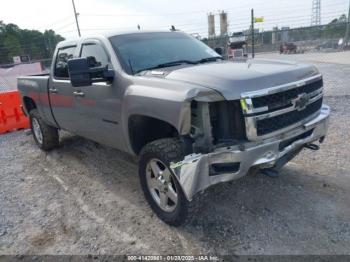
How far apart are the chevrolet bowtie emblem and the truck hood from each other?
177mm

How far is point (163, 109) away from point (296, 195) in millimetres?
1942

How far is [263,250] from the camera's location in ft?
9.78

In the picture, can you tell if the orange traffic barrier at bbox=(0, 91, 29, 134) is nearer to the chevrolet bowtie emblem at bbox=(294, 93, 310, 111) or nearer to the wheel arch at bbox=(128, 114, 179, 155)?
the wheel arch at bbox=(128, 114, 179, 155)

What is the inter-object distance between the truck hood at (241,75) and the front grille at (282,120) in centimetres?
31

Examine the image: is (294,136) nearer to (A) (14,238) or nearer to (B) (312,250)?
(B) (312,250)

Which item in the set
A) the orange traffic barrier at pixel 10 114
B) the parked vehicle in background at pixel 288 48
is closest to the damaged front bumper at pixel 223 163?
the orange traffic barrier at pixel 10 114

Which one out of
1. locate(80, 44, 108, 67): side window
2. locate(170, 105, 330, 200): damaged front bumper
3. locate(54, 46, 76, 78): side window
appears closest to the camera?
locate(170, 105, 330, 200): damaged front bumper

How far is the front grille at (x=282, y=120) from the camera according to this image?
2938 mm

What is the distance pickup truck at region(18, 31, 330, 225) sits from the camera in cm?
286

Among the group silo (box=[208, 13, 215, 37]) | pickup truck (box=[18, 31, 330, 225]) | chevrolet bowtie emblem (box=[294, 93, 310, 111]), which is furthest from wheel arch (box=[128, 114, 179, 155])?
silo (box=[208, 13, 215, 37])

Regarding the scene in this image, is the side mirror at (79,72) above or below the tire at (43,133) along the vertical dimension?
above

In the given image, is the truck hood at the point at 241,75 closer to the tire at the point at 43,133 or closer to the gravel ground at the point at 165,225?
the gravel ground at the point at 165,225

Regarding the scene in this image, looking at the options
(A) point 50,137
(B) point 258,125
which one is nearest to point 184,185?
(B) point 258,125

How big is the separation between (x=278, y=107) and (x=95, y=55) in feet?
8.06
